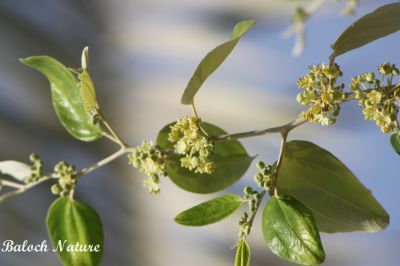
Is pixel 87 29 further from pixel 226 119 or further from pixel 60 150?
pixel 226 119

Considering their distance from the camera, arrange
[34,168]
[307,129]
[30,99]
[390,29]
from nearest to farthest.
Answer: [390,29], [34,168], [307,129], [30,99]

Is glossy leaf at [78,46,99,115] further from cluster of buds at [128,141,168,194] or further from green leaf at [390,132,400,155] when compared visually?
green leaf at [390,132,400,155]

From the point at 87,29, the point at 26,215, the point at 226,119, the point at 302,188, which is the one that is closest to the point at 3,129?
the point at 26,215

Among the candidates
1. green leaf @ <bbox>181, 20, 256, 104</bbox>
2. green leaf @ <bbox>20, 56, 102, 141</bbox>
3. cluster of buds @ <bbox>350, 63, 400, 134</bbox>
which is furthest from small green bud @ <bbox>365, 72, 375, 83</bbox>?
green leaf @ <bbox>20, 56, 102, 141</bbox>

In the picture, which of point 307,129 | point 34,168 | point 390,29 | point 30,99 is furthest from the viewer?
point 30,99

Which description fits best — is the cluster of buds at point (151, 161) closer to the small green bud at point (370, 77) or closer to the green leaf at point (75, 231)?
the green leaf at point (75, 231)

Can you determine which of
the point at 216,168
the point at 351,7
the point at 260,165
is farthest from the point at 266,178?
the point at 351,7
